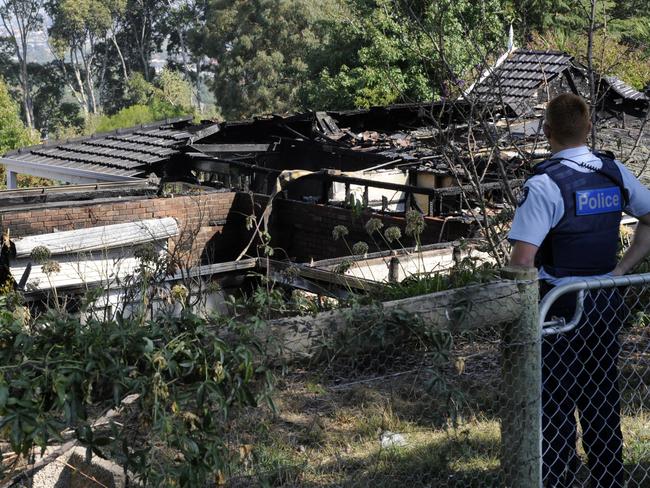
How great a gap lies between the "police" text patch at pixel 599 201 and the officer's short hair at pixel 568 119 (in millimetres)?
229

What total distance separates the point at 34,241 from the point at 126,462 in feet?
25.2

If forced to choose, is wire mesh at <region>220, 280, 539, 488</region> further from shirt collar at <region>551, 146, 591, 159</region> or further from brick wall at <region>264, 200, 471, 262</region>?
brick wall at <region>264, 200, 471, 262</region>

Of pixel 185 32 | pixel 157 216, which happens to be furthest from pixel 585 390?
pixel 185 32

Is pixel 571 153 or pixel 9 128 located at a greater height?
pixel 571 153

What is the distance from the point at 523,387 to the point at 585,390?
0.57 m

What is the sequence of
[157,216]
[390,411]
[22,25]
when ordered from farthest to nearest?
[22,25] → [157,216] → [390,411]

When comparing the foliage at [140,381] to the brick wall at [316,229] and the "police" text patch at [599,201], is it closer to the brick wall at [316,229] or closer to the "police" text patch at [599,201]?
the "police" text patch at [599,201]

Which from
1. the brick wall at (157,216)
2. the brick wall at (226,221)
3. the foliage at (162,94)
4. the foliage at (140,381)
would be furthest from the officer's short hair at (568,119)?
the foliage at (162,94)

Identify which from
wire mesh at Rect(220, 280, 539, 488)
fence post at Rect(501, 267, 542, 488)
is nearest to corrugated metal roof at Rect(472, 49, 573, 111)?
wire mesh at Rect(220, 280, 539, 488)

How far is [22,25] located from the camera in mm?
54531

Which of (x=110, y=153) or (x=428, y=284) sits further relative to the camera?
(x=110, y=153)

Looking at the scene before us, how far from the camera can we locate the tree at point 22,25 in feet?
179

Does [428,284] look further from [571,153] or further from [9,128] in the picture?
[9,128]

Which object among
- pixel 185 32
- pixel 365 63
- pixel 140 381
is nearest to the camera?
pixel 140 381
